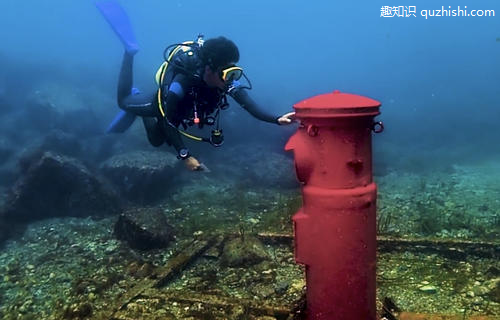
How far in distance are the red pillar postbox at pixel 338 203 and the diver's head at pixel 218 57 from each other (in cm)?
254

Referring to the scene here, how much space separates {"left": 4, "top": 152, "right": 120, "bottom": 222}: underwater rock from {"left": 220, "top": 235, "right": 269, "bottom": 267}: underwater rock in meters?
4.55

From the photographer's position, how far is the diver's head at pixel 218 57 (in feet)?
16.2

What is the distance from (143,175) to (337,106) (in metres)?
8.77

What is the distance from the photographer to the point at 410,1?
113625 millimetres

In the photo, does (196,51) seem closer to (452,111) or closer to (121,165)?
(121,165)

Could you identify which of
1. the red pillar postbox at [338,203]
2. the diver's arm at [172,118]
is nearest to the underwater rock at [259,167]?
the diver's arm at [172,118]

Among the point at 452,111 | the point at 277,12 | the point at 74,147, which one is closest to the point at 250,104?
the point at 74,147

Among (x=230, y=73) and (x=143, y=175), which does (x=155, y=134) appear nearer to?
(x=230, y=73)

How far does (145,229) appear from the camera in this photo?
21.6ft

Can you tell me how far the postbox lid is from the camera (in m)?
2.37

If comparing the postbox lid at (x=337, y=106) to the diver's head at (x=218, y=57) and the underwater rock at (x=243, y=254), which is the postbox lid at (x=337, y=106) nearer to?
the diver's head at (x=218, y=57)

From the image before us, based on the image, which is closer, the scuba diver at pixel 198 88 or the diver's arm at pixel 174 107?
the scuba diver at pixel 198 88

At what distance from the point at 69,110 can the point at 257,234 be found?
15.9m

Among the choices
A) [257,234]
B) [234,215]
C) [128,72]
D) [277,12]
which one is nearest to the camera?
[257,234]
